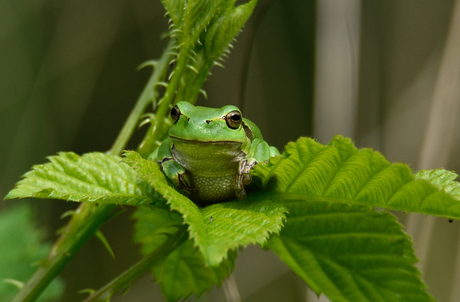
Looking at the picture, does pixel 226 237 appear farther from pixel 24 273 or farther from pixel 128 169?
pixel 24 273

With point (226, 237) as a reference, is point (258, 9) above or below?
above

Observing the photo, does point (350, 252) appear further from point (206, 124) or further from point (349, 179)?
point (206, 124)

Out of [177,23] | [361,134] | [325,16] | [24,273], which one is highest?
[325,16]

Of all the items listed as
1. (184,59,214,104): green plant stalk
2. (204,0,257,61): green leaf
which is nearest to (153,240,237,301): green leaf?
(184,59,214,104): green plant stalk

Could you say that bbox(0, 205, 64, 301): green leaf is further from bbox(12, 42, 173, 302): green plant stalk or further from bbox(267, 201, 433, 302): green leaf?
bbox(267, 201, 433, 302): green leaf

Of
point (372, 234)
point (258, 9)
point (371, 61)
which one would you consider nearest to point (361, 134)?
point (371, 61)

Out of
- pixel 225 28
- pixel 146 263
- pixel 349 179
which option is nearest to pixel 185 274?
pixel 146 263
